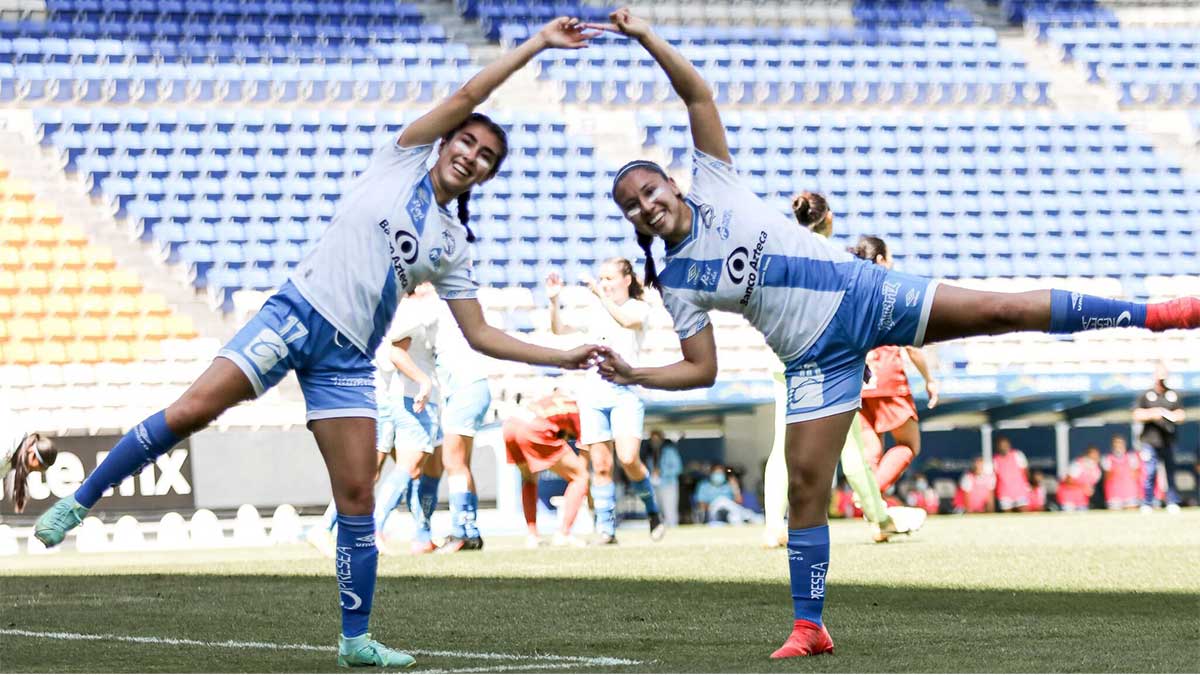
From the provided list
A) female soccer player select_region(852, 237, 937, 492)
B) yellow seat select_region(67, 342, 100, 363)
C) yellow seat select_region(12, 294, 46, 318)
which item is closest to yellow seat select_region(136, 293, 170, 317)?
yellow seat select_region(67, 342, 100, 363)

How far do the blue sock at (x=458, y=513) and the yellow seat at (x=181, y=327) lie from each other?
34.0 ft

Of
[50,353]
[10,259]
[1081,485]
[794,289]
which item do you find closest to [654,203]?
[794,289]

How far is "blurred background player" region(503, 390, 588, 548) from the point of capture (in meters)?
13.8

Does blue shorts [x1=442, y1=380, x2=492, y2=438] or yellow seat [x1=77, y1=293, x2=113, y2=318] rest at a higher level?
yellow seat [x1=77, y1=293, x2=113, y2=318]

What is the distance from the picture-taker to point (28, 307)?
22.5 meters

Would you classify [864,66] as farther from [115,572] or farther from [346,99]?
[115,572]

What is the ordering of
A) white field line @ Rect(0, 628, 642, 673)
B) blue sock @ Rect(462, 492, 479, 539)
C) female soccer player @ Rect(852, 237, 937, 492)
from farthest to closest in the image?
blue sock @ Rect(462, 492, 479, 539), female soccer player @ Rect(852, 237, 937, 492), white field line @ Rect(0, 628, 642, 673)

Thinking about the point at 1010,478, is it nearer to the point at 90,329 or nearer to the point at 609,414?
the point at 609,414

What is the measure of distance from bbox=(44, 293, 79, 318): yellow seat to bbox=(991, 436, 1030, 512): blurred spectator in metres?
12.4

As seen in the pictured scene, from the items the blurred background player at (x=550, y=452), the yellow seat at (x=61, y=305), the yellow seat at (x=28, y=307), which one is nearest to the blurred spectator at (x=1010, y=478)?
the blurred background player at (x=550, y=452)

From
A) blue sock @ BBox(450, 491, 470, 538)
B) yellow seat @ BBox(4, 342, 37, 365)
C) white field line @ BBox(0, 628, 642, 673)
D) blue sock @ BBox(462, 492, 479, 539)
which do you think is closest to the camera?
white field line @ BBox(0, 628, 642, 673)

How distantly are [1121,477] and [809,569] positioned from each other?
743 inches

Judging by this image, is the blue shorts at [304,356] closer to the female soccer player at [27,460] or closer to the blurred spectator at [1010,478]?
the female soccer player at [27,460]

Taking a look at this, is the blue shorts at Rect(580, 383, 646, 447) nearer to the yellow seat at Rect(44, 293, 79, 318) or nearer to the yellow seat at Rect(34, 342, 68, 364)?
the yellow seat at Rect(34, 342, 68, 364)
